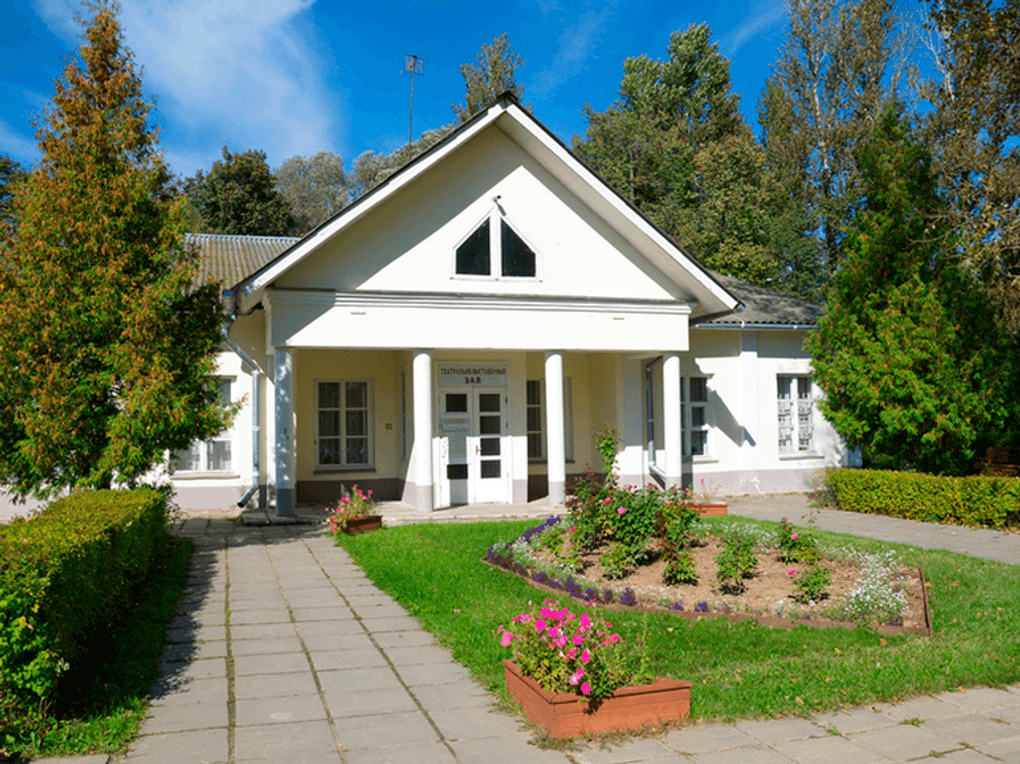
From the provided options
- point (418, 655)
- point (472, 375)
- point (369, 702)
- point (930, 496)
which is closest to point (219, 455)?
point (472, 375)

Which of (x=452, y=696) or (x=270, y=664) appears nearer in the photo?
(x=452, y=696)

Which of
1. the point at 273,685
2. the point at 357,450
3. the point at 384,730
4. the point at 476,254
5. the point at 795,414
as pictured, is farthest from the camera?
the point at 795,414

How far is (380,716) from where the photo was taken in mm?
5121

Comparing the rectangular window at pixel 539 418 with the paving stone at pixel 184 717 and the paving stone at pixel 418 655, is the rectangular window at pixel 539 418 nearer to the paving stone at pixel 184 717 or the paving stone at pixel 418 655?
the paving stone at pixel 418 655

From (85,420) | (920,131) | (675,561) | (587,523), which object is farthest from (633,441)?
(920,131)

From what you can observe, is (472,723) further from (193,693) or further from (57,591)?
(57,591)

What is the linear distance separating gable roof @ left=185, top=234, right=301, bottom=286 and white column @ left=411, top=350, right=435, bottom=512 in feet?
16.4

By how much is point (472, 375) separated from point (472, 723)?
1154 centimetres

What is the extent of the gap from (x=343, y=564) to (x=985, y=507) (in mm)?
10358

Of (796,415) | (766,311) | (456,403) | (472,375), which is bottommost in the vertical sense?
(796,415)

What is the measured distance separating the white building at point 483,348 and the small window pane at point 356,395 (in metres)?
0.06

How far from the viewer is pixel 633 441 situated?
1723cm

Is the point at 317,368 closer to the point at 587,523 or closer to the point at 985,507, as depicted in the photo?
the point at 587,523

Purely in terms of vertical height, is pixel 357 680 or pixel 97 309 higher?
pixel 97 309
